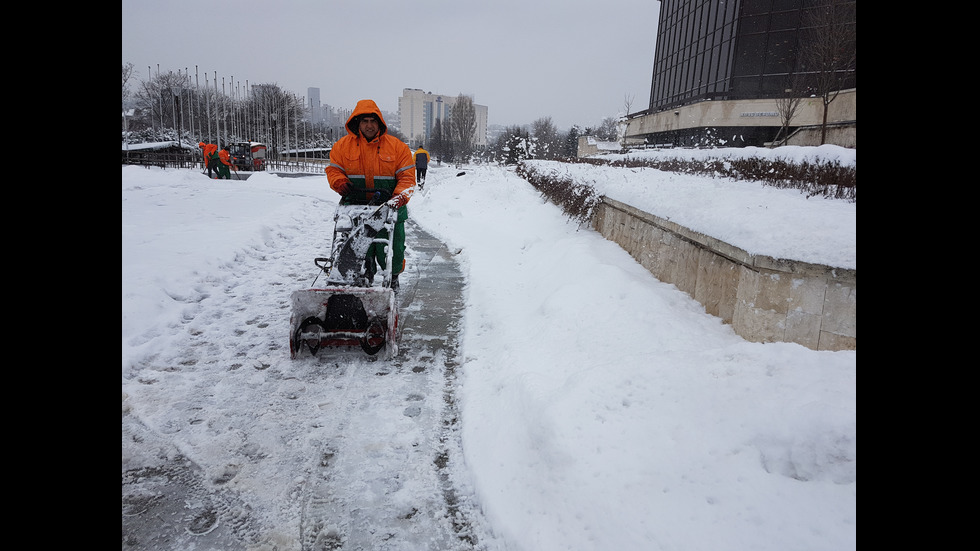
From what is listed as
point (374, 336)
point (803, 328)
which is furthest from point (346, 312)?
point (803, 328)

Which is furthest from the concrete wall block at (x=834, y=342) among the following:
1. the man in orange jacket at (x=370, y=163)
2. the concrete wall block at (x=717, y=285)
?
the man in orange jacket at (x=370, y=163)

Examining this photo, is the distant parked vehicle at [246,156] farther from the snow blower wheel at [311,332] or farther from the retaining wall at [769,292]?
the retaining wall at [769,292]

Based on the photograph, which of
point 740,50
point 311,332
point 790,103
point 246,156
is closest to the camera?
point 311,332

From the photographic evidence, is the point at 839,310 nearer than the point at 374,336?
Yes

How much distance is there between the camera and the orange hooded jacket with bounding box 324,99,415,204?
16.7 feet

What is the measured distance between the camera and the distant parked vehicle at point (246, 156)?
1281 inches

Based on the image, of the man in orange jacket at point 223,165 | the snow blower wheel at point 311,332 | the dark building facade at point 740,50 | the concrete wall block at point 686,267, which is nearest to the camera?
the snow blower wheel at point 311,332

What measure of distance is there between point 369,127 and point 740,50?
31.9 metres

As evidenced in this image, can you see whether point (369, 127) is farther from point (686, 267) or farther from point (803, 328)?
point (803, 328)

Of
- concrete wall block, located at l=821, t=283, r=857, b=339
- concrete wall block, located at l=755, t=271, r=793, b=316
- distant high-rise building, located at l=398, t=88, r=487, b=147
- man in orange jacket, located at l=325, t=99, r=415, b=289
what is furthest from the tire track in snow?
distant high-rise building, located at l=398, t=88, r=487, b=147

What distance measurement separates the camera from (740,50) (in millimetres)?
30016
